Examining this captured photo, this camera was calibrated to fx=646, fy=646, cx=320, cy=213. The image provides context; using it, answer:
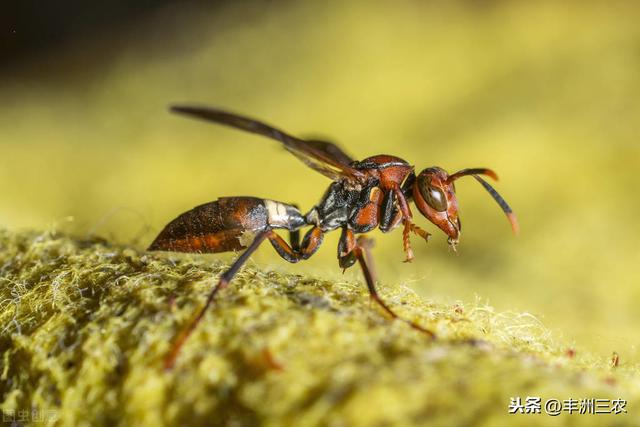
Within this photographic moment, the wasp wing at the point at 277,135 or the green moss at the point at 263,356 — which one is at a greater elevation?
the wasp wing at the point at 277,135

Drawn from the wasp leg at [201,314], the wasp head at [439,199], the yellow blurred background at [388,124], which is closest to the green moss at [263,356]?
the wasp leg at [201,314]

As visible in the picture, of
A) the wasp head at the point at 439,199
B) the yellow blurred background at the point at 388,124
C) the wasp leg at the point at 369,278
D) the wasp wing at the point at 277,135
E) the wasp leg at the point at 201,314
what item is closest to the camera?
the wasp leg at the point at 201,314

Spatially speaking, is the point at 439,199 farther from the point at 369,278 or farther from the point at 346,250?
the point at 369,278

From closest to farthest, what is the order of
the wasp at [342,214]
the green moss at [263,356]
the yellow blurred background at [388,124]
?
the green moss at [263,356]
the wasp at [342,214]
the yellow blurred background at [388,124]

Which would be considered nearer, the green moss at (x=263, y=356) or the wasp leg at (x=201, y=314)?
the green moss at (x=263, y=356)

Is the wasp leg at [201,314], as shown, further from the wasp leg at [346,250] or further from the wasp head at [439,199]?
the wasp head at [439,199]

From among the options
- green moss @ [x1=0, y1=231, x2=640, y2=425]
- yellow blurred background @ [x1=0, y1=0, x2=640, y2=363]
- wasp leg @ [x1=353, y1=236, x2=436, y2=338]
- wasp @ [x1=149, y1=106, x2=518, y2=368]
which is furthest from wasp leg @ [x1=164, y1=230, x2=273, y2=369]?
yellow blurred background @ [x1=0, y1=0, x2=640, y2=363]

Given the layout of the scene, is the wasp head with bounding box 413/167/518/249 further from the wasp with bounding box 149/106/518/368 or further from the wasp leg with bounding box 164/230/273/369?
the wasp leg with bounding box 164/230/273/369
